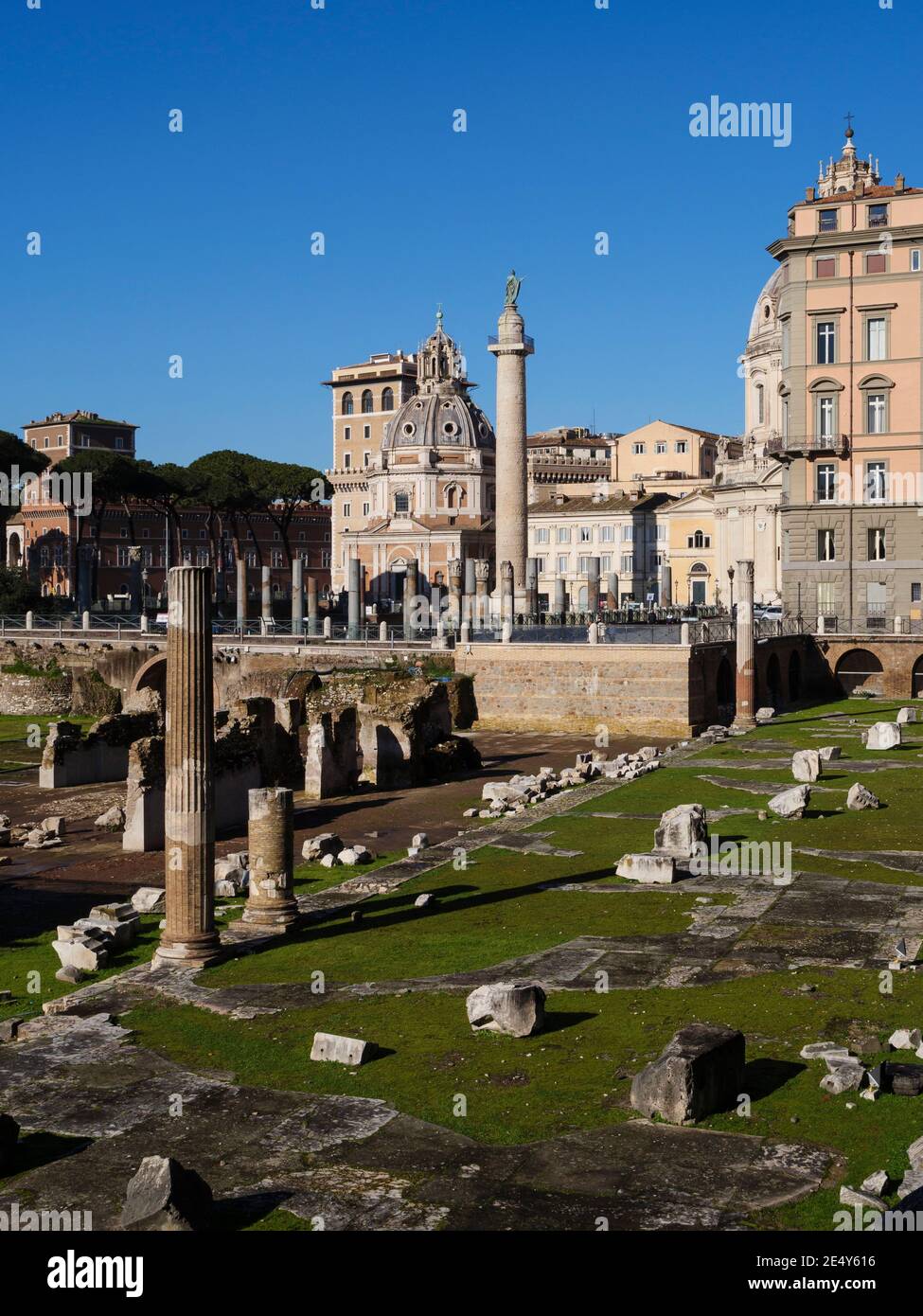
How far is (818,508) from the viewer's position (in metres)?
53.5

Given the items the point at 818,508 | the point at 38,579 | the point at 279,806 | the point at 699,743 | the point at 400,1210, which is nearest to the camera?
the point at 400,1210

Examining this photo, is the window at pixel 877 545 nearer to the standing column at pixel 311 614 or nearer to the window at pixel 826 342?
the window at pixel 826 342

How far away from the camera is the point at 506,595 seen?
54656 mm

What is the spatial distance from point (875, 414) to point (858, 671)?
31.2 feet

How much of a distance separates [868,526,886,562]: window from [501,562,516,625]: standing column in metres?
13.3

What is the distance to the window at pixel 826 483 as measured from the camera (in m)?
53.4

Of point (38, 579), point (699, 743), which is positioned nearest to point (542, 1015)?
point (699, 743)

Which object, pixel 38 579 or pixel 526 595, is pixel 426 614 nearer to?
pixel 526 595

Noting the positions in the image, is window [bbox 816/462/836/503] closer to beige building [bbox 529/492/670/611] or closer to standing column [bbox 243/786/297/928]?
standing column [bbox 243/786/297/928]

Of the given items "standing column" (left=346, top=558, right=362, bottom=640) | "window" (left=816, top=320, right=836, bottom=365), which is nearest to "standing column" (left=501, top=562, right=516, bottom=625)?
"standing column" (left=346, top=558, right=362, bottom=640)

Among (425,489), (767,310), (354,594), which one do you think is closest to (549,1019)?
(354,594)

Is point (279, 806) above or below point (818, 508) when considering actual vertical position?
below

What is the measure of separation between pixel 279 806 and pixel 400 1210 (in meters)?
9.33

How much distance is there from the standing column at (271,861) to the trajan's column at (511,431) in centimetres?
4503
